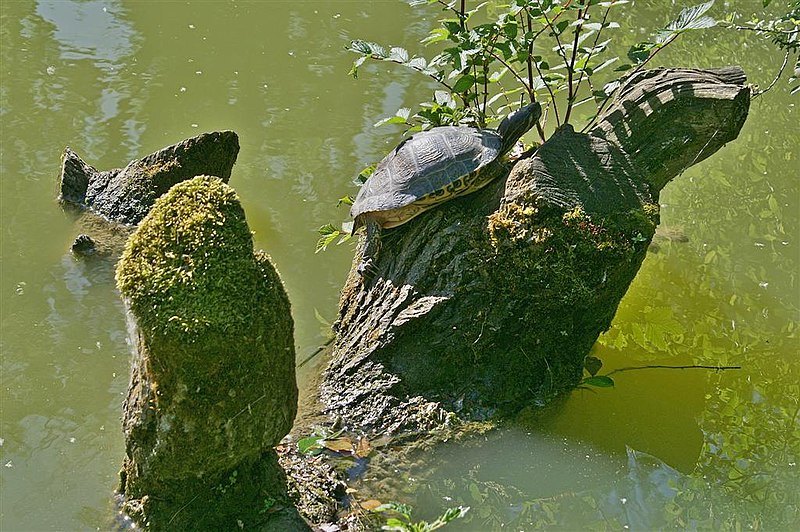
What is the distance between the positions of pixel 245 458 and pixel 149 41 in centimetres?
679

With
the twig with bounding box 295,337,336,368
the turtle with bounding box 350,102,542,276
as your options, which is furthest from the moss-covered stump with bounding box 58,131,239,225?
the twig with bounding box 295,337,336,368

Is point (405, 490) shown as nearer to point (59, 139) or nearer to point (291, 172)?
point (291, 172)

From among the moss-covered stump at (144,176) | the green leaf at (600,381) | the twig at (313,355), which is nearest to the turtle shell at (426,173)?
the twig at (313,355)

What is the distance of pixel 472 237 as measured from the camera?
3799 mm

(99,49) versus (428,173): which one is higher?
(99,49)

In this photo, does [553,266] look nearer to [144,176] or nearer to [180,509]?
[180,509]

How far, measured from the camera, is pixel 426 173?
393cm

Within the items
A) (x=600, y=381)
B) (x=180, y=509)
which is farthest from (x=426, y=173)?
(x=180, y=509)

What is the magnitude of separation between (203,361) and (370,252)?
1597mm

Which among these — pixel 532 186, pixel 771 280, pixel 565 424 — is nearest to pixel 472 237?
pixel 532 186

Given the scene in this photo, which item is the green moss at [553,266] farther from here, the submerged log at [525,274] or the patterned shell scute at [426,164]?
the patterned shell scute at [426,164]

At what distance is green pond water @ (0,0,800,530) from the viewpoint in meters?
3.59

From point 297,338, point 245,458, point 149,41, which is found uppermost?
point 149,41

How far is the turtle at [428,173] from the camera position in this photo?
154 inches
